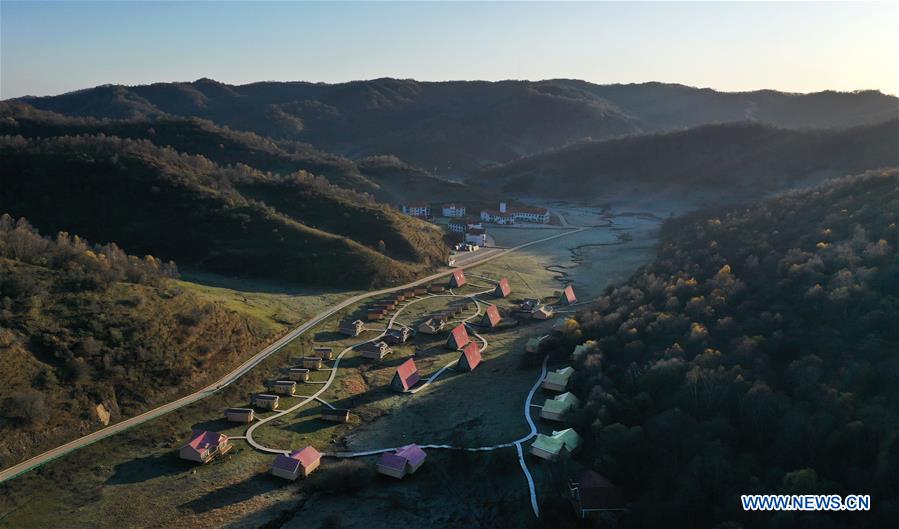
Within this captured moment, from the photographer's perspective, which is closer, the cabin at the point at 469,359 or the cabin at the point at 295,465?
the cabin at the point at 295,465

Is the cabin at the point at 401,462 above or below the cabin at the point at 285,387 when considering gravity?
below

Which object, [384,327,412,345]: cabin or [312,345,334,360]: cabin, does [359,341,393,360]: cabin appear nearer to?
[312,345,334,360]: cabin

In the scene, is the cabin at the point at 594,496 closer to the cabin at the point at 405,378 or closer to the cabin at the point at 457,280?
the cabin at the point at 405,378

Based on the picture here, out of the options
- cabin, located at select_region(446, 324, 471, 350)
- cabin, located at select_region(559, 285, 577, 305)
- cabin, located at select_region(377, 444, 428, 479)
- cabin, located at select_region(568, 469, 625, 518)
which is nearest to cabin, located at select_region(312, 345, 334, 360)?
cabin, located at select_region(446, 324, 471, 350)

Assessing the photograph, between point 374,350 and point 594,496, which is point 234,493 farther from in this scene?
point 374,350

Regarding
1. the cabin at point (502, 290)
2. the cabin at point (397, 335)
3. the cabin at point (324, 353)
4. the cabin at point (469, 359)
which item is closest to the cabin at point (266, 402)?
the cabin at point (324, 353)

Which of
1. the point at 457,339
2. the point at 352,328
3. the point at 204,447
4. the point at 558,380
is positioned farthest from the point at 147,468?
the point at 457,339

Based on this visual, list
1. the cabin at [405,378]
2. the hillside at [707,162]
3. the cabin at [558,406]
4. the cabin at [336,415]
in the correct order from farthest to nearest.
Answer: the hillside at [707,162] → the cabin at [405,378] → the cabin at [336,415] → the cabin at [558,406]
